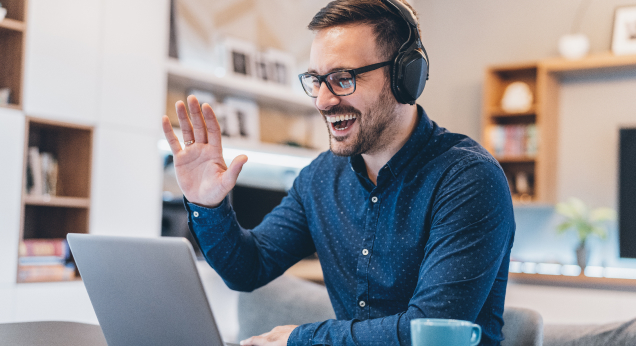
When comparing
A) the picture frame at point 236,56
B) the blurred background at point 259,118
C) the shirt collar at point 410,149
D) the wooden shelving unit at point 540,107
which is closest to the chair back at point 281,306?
the blurred background at point 259,118

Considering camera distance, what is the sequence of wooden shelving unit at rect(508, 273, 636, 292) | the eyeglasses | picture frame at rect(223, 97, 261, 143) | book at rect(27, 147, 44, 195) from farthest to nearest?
1. picture frame at rect(223, 97, 261, 143)
2. wooden shelving unit at rect(508, 273, 636, 292)
3. book at rect(27, 147, 44, 195)
4. the eyeglasses

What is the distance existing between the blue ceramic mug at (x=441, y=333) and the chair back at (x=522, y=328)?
575mm

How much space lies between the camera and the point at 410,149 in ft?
4.30

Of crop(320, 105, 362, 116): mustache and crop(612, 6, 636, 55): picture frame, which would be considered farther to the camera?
crop(612, 6, 636, 55): picture frame

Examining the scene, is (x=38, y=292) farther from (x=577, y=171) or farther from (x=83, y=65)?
(x=577, y=171)

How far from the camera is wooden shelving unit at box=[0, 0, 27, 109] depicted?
8.54ft

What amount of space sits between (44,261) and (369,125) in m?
2.04

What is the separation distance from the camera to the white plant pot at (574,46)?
3957 millimetres

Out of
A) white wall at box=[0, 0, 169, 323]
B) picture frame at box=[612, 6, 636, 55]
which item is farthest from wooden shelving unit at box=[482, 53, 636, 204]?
white wall at box=[0, 0, 169, 323]

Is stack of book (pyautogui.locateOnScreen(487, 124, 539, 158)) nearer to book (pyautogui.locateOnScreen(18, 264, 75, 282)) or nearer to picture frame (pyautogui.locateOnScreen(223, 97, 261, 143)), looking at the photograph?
picture frame (pyautogui.locateOnScreen(223, 97, 261, 143))

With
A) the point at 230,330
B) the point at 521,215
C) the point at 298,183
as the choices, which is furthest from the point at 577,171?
the point at 298,183

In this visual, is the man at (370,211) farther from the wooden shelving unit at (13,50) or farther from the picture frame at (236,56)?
the picture frame at (236,56)

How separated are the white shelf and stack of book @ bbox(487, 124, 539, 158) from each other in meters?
1.32

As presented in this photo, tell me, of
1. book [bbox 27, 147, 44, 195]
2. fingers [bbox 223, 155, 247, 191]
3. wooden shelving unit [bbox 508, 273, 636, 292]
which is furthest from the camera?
wooden shelving unit [bbox 508, 273, 636, 292]
